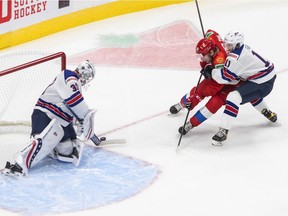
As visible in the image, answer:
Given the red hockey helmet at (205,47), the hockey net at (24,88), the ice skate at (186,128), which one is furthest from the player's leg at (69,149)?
the red hockey helmet at (205,47)

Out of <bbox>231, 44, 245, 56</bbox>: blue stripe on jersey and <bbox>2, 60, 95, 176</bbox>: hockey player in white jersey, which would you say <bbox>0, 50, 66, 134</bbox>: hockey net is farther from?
<bbox>231, 44, 245, 56</bbox>: blue stripe on jersey

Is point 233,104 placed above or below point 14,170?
above

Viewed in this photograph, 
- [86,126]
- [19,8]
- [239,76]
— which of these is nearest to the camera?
[86,126]

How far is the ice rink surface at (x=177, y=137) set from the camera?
4.46 metres

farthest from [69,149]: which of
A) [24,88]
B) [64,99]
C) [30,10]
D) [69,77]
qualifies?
[30,10]

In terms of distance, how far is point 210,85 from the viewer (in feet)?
17.9

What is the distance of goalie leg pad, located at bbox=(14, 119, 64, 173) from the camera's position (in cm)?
473

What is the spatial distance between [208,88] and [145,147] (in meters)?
0.62

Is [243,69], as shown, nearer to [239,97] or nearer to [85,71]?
[239,97]

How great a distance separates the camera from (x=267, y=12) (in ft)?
28.2

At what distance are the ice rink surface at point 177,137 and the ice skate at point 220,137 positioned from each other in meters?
0.05

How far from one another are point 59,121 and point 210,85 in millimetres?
1134

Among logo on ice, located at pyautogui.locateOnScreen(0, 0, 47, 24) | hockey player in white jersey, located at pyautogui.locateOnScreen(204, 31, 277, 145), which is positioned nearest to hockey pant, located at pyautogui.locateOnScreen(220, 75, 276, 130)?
hockey player in white jersey, located at pyautogui.locateOnScreen(204, 31, 277, 145)

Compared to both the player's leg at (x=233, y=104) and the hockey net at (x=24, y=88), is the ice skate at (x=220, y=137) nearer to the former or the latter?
the player's leg at (x=233, y=104)
